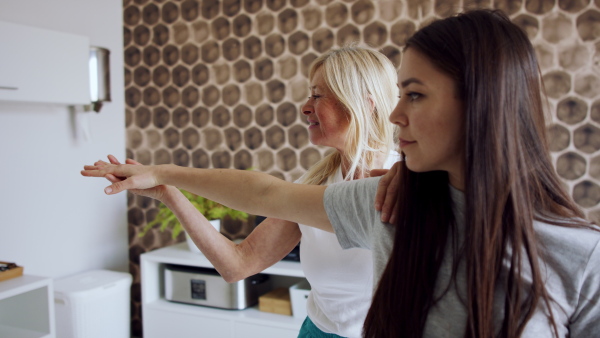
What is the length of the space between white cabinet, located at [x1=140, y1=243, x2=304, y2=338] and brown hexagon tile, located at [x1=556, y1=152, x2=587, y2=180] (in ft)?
4.50

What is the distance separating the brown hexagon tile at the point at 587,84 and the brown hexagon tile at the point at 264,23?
65.6 inches

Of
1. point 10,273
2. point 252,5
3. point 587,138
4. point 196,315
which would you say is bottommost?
point 196,315

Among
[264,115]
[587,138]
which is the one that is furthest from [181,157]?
[587,138]

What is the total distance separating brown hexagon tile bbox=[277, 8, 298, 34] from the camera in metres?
2.97

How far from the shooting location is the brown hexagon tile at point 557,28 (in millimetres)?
2381

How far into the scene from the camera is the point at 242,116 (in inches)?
124

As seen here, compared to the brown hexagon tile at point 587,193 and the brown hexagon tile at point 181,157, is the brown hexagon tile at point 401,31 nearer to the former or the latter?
the brown hexagon tile at point 587,193

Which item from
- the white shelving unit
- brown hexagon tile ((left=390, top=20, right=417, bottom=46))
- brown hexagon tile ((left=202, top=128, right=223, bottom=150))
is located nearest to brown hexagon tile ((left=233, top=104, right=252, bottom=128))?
brown hexagon tile ((left=202, top=128, right=223, bottom=150))

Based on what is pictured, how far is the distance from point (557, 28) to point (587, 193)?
794mm

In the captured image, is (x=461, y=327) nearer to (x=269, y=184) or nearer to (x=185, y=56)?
(x=269, y=184)

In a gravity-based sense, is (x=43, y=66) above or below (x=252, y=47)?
below

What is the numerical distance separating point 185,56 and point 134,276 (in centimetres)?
155

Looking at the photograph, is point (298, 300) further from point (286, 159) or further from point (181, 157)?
point (181, 157)

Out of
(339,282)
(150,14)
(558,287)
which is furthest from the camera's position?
(150,14)
